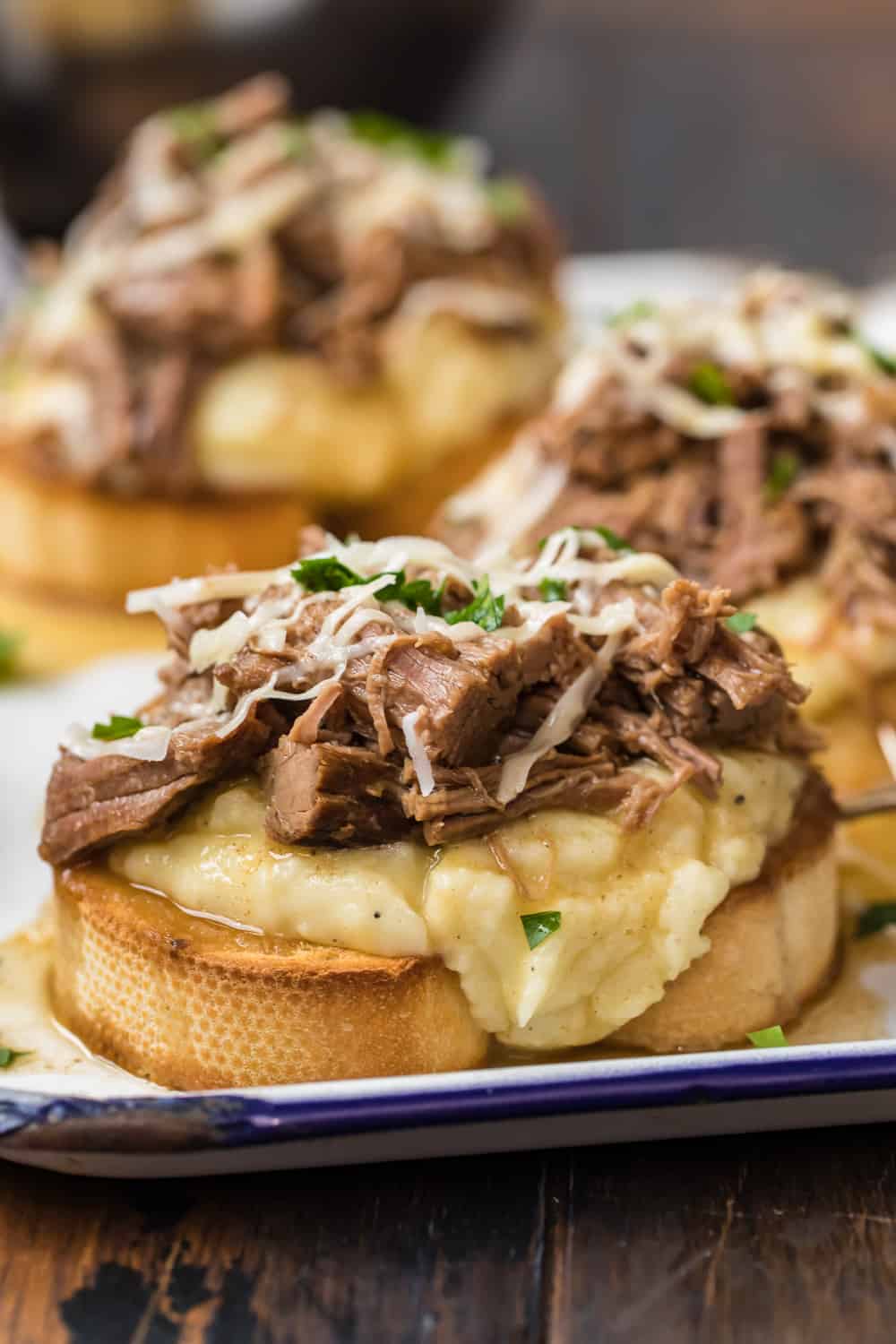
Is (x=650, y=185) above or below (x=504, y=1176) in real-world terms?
below

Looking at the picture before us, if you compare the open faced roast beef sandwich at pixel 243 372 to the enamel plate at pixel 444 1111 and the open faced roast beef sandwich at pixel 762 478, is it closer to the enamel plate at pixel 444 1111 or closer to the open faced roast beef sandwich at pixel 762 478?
the open faced roast beef sandwich at pixel 762 478

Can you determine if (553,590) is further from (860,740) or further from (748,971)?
(860,740)

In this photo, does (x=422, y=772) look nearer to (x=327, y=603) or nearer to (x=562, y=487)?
(x=327, y=603)

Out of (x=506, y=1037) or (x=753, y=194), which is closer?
(x=506, y=1037)

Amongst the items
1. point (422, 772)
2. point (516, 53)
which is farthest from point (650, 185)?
point (422, 772)

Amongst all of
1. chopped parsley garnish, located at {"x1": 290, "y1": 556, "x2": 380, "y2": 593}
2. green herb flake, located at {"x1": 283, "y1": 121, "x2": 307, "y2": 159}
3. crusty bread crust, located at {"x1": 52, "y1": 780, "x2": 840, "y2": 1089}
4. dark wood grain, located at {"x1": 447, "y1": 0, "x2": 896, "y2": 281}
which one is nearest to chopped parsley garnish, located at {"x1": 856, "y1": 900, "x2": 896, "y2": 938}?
crusty bread crust, located at {"x1": 52, "y1": 780, "x2": 840, "y2": 1089}

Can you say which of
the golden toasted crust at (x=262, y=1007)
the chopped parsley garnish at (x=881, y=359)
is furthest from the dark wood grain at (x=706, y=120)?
the golden toasted crust at (x=262, y=1007)

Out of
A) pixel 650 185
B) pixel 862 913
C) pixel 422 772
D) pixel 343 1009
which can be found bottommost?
pixel 650 185

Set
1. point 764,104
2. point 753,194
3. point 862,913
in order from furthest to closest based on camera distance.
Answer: point 764,104
point 753,194
point 862,913
